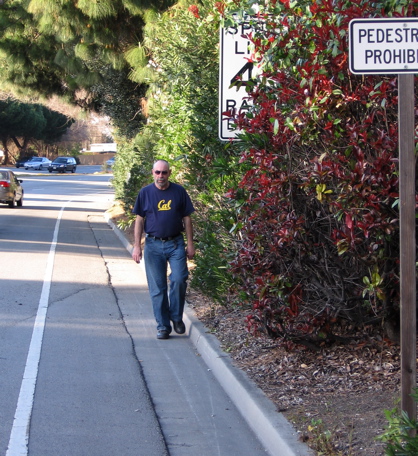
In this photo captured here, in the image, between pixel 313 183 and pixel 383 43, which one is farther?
pixel 313 183

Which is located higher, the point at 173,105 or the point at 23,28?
the point at 23,28

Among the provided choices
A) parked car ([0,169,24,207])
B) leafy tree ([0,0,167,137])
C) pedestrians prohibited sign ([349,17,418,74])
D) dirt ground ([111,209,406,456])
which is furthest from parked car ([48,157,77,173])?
pedestrians prohibited sign ([349,17,418,74])

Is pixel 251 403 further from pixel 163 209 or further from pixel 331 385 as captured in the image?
pixel 163 209

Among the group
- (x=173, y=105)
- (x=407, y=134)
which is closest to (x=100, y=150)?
(x=173, y=105)

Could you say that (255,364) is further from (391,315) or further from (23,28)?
(23,28)

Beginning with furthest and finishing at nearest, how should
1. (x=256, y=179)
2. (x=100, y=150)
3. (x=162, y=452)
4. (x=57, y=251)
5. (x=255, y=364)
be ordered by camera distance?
(x=100, y=150) < (x=57, y=251) < (x=255, y=364) < (x=256, y=179) < (x=162, y=452)

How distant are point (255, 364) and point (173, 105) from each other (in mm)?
4967

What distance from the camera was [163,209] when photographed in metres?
7.92

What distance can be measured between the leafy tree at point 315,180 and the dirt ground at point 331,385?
0.80 ft

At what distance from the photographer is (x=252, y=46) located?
5.85 meters

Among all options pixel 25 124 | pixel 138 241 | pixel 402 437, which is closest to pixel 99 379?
pixel 138 241

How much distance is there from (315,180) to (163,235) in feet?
10.1

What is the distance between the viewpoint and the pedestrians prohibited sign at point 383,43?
4.07 metres

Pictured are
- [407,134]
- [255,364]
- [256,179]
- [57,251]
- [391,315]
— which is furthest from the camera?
[57,251]
